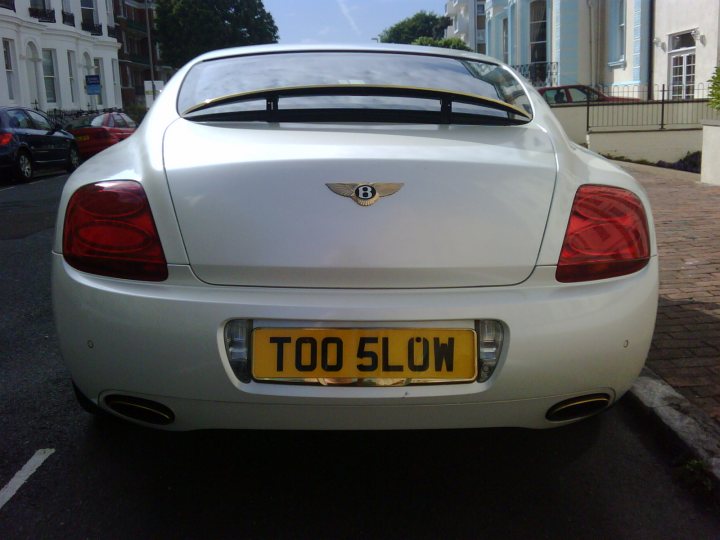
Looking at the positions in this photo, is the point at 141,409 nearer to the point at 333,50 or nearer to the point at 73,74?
the point at 333,50

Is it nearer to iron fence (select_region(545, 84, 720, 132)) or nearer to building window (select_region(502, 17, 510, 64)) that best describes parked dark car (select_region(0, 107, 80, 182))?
iron fence (select_region(545, 84, 720, 132))

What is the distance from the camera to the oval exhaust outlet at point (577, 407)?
250cm

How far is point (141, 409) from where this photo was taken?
2.48 metres

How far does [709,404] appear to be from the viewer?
11.2ft

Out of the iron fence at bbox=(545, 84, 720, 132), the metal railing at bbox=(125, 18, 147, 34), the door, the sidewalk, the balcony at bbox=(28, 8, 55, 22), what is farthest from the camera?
the metal railing at bbox=(125, 18, 147, 34)

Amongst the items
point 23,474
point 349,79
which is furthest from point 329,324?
point 23,474

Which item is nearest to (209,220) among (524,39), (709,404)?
(709,404)

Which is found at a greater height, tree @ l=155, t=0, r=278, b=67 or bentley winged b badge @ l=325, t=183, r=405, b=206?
tree @ l=155, t=0, r=278, b=67

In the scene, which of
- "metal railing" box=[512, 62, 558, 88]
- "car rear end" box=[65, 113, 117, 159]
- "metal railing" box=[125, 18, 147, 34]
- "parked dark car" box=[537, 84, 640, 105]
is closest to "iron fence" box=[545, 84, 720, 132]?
"parked dark car" box=[537, 84, 640, 105]

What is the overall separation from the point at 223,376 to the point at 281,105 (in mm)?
1039

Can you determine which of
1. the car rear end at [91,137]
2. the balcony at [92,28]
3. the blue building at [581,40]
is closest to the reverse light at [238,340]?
the car rear end at [91,137]

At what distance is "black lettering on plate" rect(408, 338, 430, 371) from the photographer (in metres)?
2.32

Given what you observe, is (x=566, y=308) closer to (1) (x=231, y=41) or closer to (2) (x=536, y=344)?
(2) (x=536, y=344)

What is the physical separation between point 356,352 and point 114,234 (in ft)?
2.74
